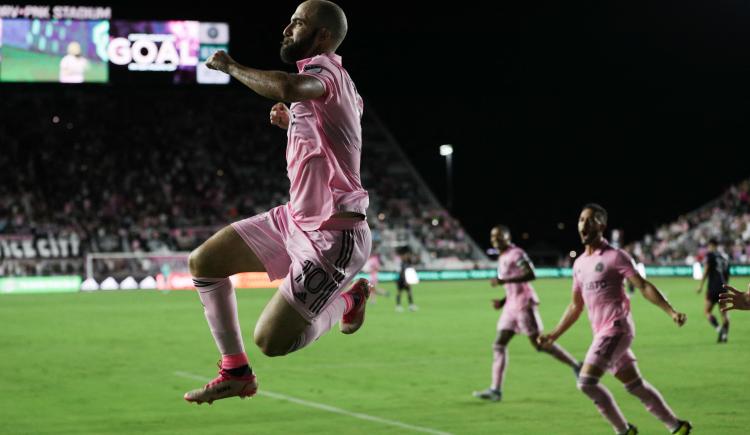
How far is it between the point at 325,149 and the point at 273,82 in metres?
0.62

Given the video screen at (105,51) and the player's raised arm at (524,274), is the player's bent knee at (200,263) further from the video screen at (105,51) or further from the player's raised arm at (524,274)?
the video screen at (105,51)

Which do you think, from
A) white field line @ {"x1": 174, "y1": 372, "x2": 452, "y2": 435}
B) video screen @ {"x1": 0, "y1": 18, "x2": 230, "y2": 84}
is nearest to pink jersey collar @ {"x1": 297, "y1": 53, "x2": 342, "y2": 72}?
white field line @ {"x1": 174, "y1": 372, "x2": 452, "y2": 435}

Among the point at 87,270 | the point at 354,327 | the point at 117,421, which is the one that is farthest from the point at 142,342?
the point at 87,270

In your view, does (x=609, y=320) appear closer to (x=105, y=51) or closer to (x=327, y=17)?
(x=327, y=17)

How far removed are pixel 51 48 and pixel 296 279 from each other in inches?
1874

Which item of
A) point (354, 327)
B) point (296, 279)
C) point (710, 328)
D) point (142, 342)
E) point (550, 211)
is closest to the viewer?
point (296, 279)

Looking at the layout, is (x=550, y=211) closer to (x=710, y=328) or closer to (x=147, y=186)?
(x=147, y=186)

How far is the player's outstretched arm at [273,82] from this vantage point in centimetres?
589

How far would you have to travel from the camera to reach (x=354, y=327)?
7070 mm

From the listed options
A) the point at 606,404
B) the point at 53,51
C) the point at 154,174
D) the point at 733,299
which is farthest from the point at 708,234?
the point at 733,299

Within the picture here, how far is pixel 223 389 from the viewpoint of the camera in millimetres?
6555

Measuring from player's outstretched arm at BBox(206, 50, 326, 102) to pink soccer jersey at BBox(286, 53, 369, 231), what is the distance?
19 centimetres

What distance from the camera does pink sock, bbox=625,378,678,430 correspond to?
Result: 10969 mm

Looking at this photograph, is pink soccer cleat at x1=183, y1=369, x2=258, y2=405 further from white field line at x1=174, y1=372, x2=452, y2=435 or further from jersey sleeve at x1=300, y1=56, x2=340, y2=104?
white field line at x1=174, y1=372, x2=452, y2=435
